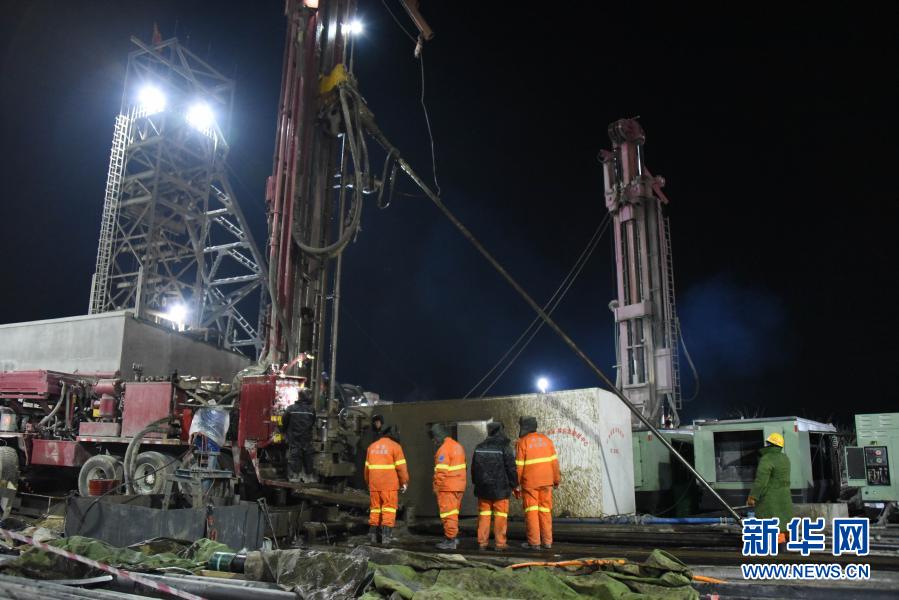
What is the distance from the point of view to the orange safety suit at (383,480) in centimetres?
817

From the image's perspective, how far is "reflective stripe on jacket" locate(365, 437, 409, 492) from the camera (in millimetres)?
8172

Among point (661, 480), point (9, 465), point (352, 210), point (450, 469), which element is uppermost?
point (352, 210)

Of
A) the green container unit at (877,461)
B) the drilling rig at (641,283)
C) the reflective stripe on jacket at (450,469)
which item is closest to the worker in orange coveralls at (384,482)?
the reflective stripe on jacket at (450,469)

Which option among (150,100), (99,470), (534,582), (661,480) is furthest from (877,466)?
(150,100)

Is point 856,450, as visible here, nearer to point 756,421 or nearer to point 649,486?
point 756,421

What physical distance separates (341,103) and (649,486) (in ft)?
31.3

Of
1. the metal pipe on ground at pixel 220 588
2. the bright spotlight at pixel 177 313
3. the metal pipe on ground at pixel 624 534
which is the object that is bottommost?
the metal pipe on ground at pixel 220 588

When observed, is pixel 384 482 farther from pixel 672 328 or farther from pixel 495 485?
pixel 672 328

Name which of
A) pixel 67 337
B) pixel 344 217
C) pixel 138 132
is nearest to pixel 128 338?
pixel 67 337

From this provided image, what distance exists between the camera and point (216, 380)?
11602 millimetres

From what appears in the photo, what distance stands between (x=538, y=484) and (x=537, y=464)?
235 mm

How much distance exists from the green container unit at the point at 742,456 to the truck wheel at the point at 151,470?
9.05m

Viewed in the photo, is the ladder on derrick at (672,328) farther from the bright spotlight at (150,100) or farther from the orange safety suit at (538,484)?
the bright spotlight at (150,100)

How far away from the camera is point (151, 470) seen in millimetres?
10414
